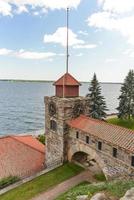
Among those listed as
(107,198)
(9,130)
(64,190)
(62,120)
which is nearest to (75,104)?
(62,120)

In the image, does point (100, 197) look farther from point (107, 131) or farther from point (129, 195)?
point (107, 131)

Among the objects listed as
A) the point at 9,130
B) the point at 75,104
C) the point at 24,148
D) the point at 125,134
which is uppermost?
the point at 75,104

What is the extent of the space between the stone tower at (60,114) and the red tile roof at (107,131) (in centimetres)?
110

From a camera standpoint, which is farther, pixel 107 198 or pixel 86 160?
pixel 86 160

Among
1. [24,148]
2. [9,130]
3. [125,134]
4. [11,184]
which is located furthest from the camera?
[9,130]

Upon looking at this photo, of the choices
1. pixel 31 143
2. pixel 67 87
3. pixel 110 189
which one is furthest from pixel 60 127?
pixel 110 189

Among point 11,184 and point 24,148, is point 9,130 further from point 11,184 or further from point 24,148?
point 11,184

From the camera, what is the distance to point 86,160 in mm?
29484

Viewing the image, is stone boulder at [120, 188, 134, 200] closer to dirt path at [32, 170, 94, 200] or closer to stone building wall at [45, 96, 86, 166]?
dirt path at [32, 170, 94, 200]

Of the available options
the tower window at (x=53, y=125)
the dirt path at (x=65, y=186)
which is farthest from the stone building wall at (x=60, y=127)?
the dirt path at (x=65, y=186)

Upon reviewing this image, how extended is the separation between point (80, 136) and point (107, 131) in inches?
144

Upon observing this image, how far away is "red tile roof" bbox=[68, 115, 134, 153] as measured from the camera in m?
21.4

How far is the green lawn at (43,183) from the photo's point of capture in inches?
923

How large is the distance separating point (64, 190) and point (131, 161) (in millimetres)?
7040
